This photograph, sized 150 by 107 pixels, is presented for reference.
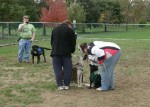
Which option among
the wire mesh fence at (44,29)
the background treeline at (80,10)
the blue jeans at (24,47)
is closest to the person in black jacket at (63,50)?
the blue jeans at (24,47)

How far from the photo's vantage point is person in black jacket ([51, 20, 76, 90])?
930 centimetres

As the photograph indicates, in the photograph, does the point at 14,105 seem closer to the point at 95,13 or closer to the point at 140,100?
the point at 140,100

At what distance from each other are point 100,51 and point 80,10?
43.7m

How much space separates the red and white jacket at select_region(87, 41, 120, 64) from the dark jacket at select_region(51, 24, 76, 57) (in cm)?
55

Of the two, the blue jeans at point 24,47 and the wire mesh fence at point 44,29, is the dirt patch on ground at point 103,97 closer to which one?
the blue jeans at point 24,47

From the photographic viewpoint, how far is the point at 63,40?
30.5 ft

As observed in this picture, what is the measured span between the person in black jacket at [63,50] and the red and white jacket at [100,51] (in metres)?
0.55

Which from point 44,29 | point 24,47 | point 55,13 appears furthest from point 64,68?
point 55,13

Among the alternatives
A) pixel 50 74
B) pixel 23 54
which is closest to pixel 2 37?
pixel 23 54

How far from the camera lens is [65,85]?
374 inches

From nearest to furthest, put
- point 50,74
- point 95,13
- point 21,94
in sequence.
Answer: point 21,94, point 50,74, point 95,13

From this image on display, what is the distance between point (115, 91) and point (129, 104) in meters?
1.40

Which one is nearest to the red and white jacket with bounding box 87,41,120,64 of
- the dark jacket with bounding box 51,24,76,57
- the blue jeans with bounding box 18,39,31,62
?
the dark jacket with bounding box 51,24,76,57

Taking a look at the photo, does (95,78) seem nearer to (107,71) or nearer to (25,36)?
(107,71)
